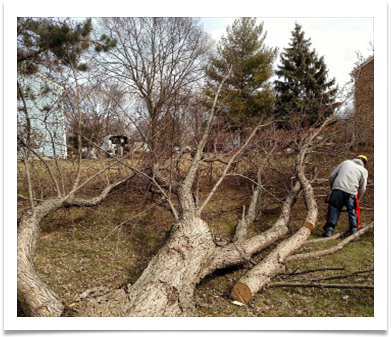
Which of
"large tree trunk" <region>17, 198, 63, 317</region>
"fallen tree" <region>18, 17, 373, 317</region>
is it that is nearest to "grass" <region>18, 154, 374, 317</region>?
"fallen tree" <region>18, 17, 373, 317</region>

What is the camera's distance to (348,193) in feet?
15.8

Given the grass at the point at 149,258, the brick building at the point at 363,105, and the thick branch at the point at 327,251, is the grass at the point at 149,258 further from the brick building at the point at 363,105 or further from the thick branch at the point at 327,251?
the brick building at the point at 363,105

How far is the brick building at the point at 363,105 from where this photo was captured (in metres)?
5.41

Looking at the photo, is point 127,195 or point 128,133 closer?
point 128,133

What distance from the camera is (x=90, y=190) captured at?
6227 mm

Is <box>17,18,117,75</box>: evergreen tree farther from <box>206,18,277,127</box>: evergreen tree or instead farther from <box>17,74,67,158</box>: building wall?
<box>206,18,277,127</box>: evergreen tree

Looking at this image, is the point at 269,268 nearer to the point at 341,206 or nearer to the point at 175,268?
the point at 175,268

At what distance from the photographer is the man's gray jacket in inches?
190
